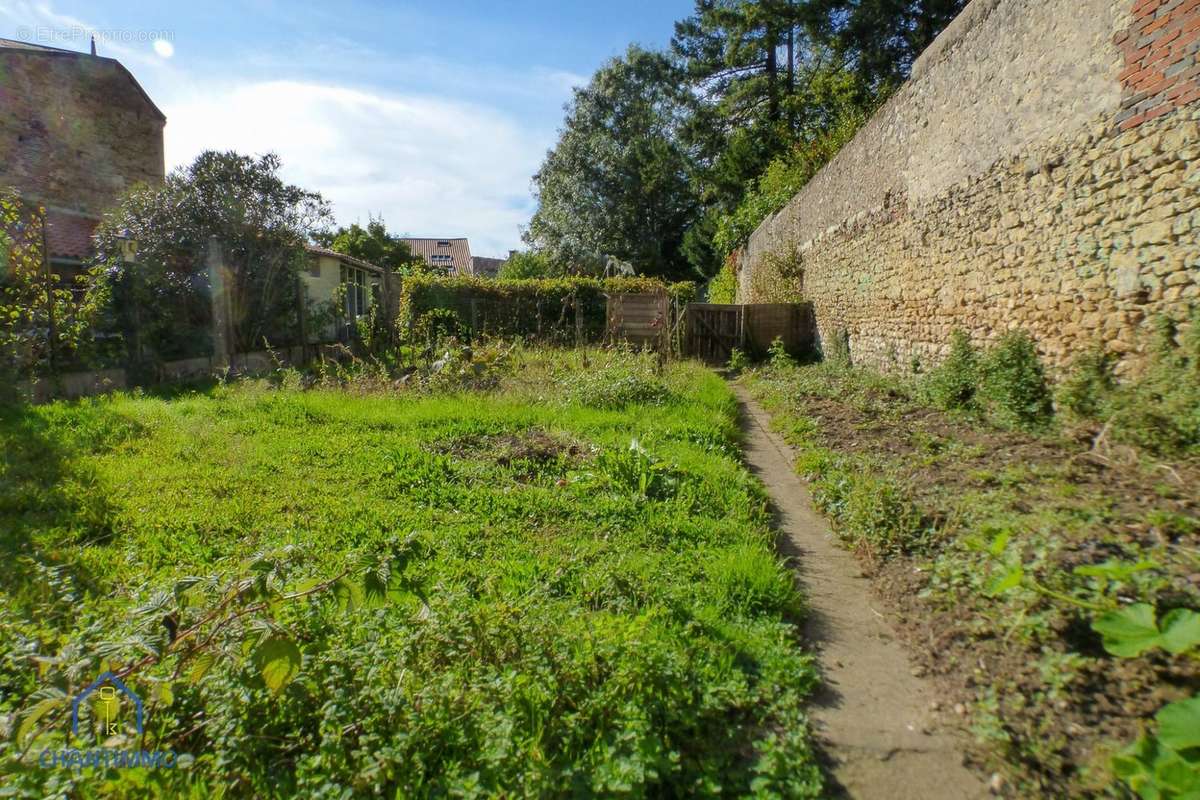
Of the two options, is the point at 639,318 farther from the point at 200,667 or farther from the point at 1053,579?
the point at 200,667

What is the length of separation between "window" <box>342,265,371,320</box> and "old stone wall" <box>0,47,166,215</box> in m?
5.75

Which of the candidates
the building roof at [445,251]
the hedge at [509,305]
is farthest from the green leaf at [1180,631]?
the building roof at [445,251]

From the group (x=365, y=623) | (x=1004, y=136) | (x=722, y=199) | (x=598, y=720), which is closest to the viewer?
(x=598, y=720)

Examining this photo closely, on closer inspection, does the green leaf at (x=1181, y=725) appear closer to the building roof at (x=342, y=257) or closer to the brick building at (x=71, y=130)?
the building roof at (x=342, y=257)

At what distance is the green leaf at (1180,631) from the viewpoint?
1.82 metres

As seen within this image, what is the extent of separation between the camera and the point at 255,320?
1245 centimetres

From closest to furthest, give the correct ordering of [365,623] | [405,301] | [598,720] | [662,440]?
[598,720] < [365,623] < [662,440] < [405,301]

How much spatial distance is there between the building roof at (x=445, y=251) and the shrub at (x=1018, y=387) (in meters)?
39.6

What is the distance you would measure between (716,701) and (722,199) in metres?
29.6

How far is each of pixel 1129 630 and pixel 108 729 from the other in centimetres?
330

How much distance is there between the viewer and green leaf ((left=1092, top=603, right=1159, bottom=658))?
1.94 meters

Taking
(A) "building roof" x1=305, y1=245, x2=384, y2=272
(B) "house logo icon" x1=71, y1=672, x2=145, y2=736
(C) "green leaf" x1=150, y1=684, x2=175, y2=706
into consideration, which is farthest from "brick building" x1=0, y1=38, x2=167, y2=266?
(C) "green leaf" x1=150, y1=684, x2=175, y2=706

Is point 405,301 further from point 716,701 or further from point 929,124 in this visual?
point 716,701

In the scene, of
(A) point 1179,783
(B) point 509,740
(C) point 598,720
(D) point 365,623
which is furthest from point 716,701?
(D) point 365,623
